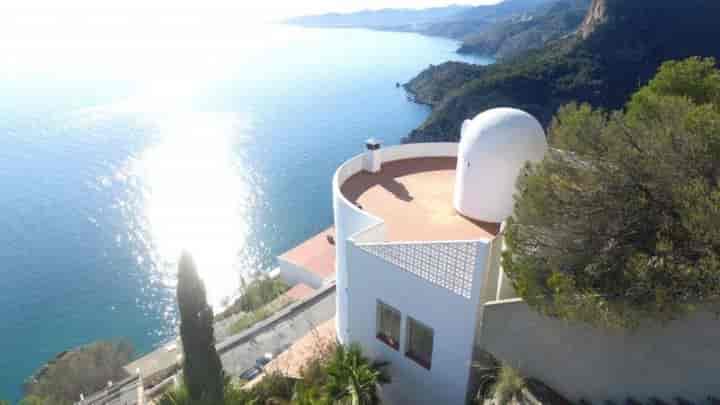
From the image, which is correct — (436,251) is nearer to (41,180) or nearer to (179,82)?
(41,180)

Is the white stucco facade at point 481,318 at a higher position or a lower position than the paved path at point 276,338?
higher

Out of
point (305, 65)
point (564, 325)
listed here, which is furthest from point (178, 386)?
point (305, 65)

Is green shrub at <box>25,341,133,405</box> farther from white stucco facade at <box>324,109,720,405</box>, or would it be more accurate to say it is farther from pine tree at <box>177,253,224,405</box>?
white stucco facade at <box>324,109,720,405</box>

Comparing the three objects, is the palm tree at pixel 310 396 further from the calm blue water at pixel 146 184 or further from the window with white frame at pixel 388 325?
the calm blue water at pixel 146 184

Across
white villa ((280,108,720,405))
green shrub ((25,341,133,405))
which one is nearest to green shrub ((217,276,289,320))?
green shrub ((25,341,133,405))

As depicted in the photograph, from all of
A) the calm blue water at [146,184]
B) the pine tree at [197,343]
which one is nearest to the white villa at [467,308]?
the pine tree at [197,343]
